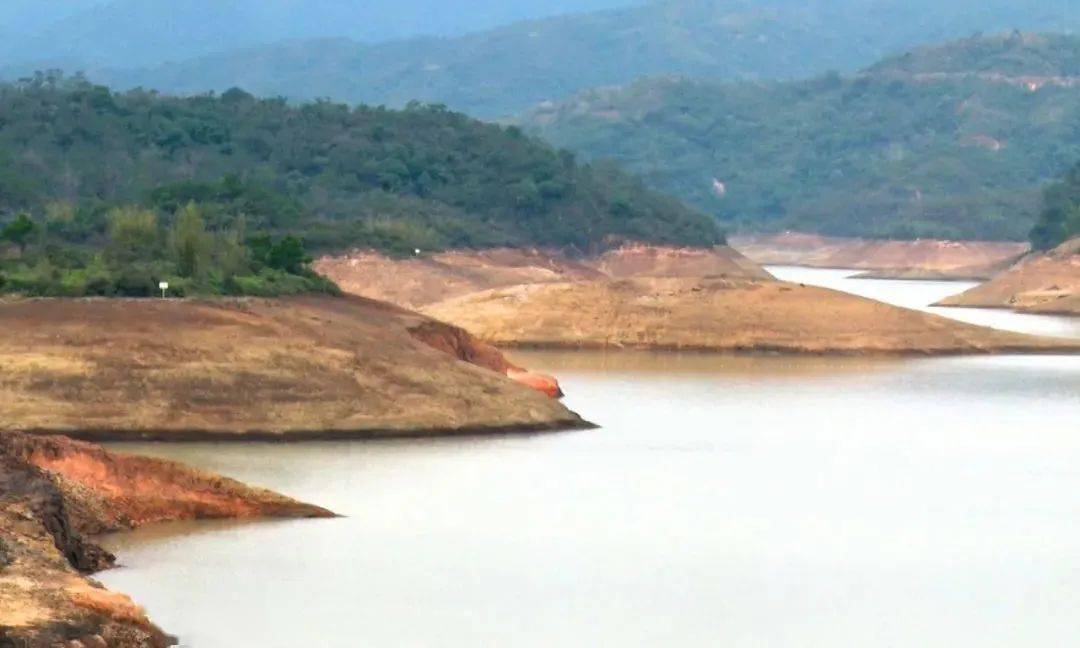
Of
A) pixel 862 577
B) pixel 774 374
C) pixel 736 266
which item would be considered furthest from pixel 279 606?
pixel 736 266

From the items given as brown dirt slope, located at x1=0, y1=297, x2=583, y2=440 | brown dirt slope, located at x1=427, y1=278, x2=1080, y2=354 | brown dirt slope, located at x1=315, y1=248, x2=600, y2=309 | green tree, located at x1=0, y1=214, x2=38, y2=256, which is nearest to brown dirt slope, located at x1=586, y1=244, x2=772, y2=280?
brown dirt slope, located at x1=315, y1=248, x2=600, y2=309

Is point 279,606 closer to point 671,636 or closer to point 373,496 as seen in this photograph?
point 671,636

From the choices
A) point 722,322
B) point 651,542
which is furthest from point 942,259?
point 651,542

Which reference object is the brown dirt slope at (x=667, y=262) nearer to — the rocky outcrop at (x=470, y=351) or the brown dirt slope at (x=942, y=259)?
the brown dirt slope at (x=942, y=259)

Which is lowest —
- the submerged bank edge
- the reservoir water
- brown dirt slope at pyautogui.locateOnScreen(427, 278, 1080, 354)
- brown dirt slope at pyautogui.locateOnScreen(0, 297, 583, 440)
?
the reservoir water

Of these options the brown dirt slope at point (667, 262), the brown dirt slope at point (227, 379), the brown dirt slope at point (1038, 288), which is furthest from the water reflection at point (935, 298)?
the brown dirt slope at point (227, 379)

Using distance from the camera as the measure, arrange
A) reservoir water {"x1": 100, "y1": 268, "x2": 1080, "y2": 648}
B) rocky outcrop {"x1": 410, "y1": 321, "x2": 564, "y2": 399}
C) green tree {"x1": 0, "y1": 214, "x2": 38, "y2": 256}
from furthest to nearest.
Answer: green tree {"x1": 0, "y1": 214, "x2": 38, "y2": 256} → rocky outcrop {"x1": 410, "y1": 321, "x2": 564, "y2": 399} → reservoir water {"x1": 100, "y1": 268, "x2": 1080, "y2": 648}

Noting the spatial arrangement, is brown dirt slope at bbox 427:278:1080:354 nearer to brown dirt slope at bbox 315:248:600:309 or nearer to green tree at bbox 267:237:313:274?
brown dirt slope at bbox 315:248:600:309
